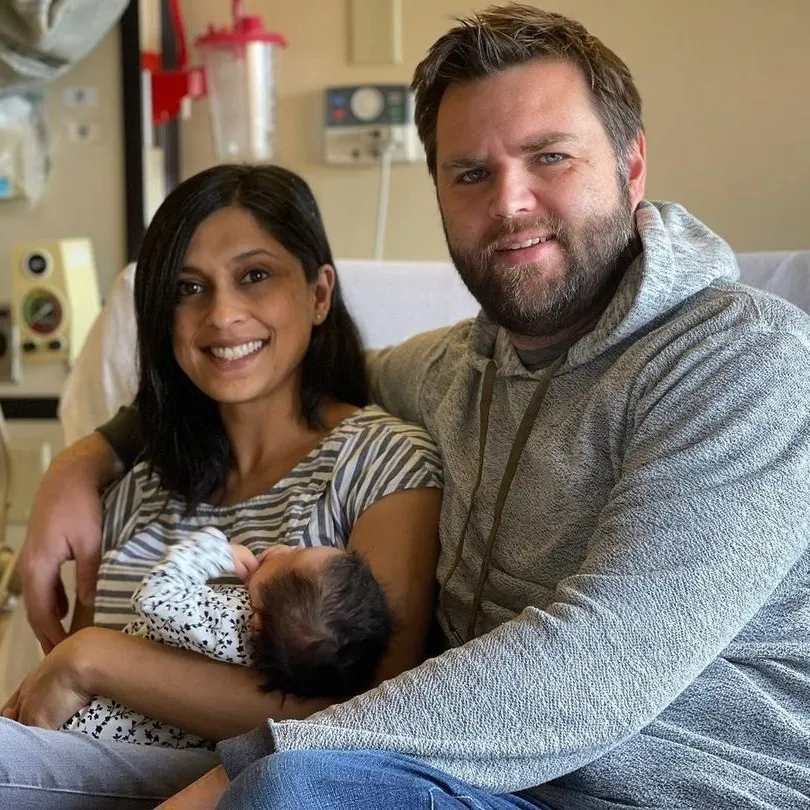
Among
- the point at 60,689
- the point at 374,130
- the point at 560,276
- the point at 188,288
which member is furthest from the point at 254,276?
the point at 374,130

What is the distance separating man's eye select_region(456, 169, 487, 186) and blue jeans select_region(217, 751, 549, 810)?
0.69m

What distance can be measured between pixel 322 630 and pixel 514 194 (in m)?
0.53

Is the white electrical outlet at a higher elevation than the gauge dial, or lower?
lower

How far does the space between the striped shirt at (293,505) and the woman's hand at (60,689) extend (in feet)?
0.62

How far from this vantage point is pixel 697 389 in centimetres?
110

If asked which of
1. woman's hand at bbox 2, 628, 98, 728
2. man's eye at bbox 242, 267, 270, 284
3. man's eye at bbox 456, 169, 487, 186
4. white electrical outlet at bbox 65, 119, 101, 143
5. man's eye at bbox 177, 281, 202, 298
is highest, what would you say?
white electrical outlet at bbox 65, 119, 101, 143

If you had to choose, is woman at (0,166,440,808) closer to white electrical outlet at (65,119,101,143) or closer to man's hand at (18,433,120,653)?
man's hand at (18,433,120,653)

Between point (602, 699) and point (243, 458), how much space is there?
0.82m

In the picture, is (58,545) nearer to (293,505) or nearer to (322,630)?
(293,505)

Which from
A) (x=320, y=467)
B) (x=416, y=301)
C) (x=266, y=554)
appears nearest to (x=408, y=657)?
(x=266, y=554)

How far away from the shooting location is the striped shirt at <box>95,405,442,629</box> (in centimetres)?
145

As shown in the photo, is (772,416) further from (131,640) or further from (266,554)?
(131,640)

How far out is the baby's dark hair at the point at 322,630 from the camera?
1185 mm

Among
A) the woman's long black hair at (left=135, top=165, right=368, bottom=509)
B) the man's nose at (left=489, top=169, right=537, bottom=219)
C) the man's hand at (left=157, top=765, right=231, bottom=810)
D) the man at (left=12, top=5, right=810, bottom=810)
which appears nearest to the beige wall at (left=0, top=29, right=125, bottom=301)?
the woman's long black hair at (left=135, top=165, right=368, bottom=509)
